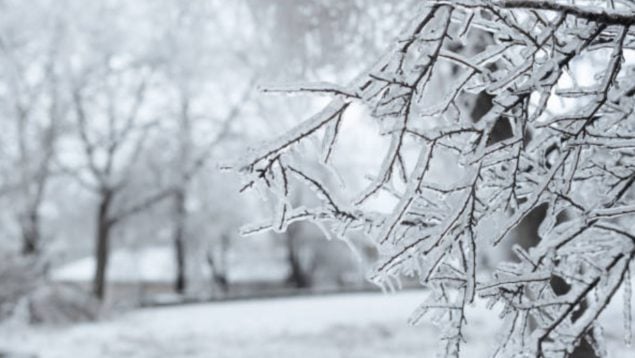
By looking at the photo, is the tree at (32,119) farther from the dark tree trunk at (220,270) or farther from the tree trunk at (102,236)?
the dark tree trunk at (220,270)

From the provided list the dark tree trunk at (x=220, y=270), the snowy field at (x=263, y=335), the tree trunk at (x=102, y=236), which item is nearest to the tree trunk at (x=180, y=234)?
the dark tree trunk at (x=220, y=270)

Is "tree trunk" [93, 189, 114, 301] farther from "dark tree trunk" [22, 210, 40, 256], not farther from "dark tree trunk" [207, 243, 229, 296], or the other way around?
"dark tree trunk" [207, 243, 229, 296]

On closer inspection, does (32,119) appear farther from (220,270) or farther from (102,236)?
(220,270)

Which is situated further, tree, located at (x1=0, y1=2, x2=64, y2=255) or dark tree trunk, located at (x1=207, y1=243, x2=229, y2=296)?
dark tree trunk, located at (x1=207, y1=243, x2=229, y2=296)

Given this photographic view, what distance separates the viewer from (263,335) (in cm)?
1009

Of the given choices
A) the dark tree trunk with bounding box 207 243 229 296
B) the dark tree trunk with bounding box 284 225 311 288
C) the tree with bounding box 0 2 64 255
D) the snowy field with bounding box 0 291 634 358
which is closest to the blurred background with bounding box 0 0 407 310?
the tree with bounding box 0 2 64 255

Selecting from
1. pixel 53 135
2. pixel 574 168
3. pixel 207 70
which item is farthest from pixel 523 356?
pixel 53 135

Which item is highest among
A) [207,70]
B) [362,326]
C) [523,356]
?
[207,70]

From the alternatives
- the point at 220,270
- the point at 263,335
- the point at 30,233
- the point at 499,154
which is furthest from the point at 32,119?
the point at 220,270

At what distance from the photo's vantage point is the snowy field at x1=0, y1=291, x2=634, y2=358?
8.22m

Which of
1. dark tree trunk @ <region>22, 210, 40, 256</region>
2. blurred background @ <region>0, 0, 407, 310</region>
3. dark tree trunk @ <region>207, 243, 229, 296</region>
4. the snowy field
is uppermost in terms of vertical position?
blurred background @ <region>0, 0, 407, 310</region>

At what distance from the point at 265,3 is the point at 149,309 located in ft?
42.2

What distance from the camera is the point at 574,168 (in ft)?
6.05

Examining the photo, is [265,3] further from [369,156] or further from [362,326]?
[369,156]
